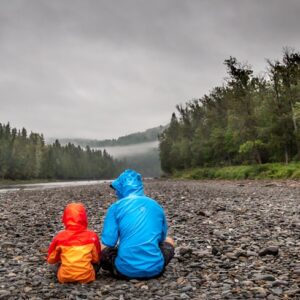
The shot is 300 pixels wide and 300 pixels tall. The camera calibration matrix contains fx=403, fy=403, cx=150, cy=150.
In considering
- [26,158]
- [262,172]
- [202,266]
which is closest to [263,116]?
[262,172]

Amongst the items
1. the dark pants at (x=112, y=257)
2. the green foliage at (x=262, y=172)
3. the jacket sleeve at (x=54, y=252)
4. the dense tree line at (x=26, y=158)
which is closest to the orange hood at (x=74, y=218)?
the jacket sleeve at (x=54, y=252)

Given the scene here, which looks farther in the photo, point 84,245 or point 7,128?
point 7,128

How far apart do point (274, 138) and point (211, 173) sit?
17707mm

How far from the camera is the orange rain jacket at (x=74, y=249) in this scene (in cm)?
759

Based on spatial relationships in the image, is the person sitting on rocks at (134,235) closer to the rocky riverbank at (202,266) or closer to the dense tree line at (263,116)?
the rocky riverbank at (202,266)

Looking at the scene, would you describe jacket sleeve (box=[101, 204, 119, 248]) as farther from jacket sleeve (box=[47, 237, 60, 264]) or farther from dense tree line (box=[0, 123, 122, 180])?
dense tree line (box=[0, 123, 122, 180])

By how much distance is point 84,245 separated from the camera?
764cm

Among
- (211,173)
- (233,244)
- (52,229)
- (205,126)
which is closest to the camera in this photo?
(233,244)

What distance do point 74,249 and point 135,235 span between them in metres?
1.18

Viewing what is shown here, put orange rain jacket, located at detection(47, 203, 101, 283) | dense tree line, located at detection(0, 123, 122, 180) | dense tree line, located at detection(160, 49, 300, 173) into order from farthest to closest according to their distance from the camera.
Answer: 1. dense tree line, located at detection(0, 123, 122, 180)
2. dense tree line, located at detection(160, 49, 300, 173)
3. orange rain jacket, located at detection(47, 203, 101, 283)

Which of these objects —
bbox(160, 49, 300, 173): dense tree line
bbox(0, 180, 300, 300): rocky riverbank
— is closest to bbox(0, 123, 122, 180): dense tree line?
bbox(160, 49, 300, 173): dense tree line

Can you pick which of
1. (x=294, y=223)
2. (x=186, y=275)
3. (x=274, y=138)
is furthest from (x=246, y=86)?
(x=186, y=275)

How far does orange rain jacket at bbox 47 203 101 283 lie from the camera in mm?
7586

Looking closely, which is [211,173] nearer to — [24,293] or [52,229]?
[52,229]
